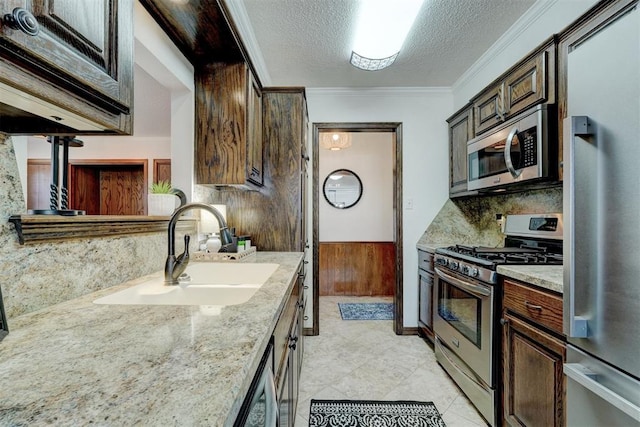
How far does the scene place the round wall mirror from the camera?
440 centimetres

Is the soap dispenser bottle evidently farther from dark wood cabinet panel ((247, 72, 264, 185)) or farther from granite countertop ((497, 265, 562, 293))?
granite countertop ((497, 265, 562, 293))

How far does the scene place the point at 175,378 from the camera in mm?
470

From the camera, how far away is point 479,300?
1720 mm

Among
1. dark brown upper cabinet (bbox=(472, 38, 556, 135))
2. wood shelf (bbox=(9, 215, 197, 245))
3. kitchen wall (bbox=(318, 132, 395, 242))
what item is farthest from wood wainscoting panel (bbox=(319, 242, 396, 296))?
wood shelf (bbox=(9, 215, 197, 245))

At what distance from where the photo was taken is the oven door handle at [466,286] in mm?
1657

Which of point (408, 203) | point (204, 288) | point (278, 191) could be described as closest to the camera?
Result: point (204, 288)

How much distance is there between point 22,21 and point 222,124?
4.54 ft

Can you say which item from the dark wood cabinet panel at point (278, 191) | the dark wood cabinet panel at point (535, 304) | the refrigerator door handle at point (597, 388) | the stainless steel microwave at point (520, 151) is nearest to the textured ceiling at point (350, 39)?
the dark wood cabinet panel at point (278, 191)

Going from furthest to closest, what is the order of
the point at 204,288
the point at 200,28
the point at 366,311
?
the point at 366,311 → the point at 200,28 → the point at 204,288

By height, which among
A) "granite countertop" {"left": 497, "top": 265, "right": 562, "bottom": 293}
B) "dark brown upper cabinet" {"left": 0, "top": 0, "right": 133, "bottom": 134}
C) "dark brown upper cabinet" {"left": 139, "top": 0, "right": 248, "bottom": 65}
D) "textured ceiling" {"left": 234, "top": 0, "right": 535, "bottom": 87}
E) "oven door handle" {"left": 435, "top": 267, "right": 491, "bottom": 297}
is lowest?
"oven door handle" {"left": 435, "top": 267, "right": 491, "bottom": 297}

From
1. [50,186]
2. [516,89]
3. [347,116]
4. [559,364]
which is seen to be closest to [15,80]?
[50,186]

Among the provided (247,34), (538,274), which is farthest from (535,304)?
(247,34)

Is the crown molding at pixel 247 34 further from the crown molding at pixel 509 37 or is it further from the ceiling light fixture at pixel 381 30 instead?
the crown molding at pixel 509 37

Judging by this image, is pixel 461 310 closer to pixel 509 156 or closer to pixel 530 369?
pixel 530 369
